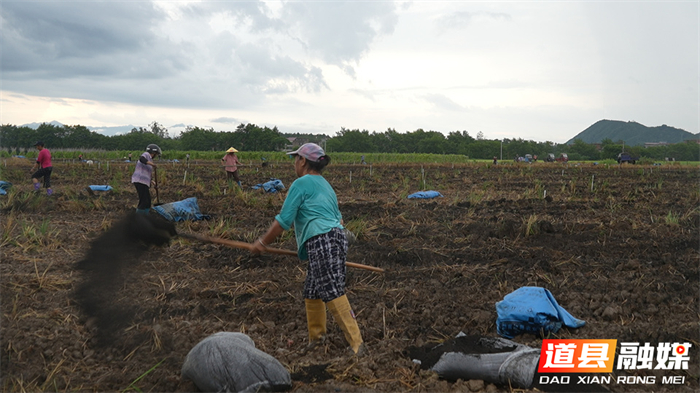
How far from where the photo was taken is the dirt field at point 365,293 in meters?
3.00

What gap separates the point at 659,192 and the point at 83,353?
1269 centimetres

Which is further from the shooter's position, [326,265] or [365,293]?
[365,293]

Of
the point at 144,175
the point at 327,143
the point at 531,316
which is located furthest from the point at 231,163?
the point at 327,143

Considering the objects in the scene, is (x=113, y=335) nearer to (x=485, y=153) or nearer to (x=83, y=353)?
(x=83, y=353)

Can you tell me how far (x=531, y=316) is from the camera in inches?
132

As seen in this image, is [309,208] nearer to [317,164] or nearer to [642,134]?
[317,164]

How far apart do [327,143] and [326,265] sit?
69.6m

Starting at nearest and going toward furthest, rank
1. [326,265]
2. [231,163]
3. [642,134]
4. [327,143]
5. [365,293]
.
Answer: [326,265]
[365,293]
[231,163]
[327,143]
[642,134]

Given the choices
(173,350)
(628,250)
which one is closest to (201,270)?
(173,350)

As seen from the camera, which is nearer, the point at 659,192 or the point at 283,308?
the point at 283,308

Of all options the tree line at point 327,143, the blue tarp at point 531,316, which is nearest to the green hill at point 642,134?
the tree line at point 327,143

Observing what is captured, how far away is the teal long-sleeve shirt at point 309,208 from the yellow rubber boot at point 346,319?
0.43 m

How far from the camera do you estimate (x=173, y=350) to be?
3.26 m

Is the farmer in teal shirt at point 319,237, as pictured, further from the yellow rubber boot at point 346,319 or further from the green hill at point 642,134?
the green hill at point 642,134
